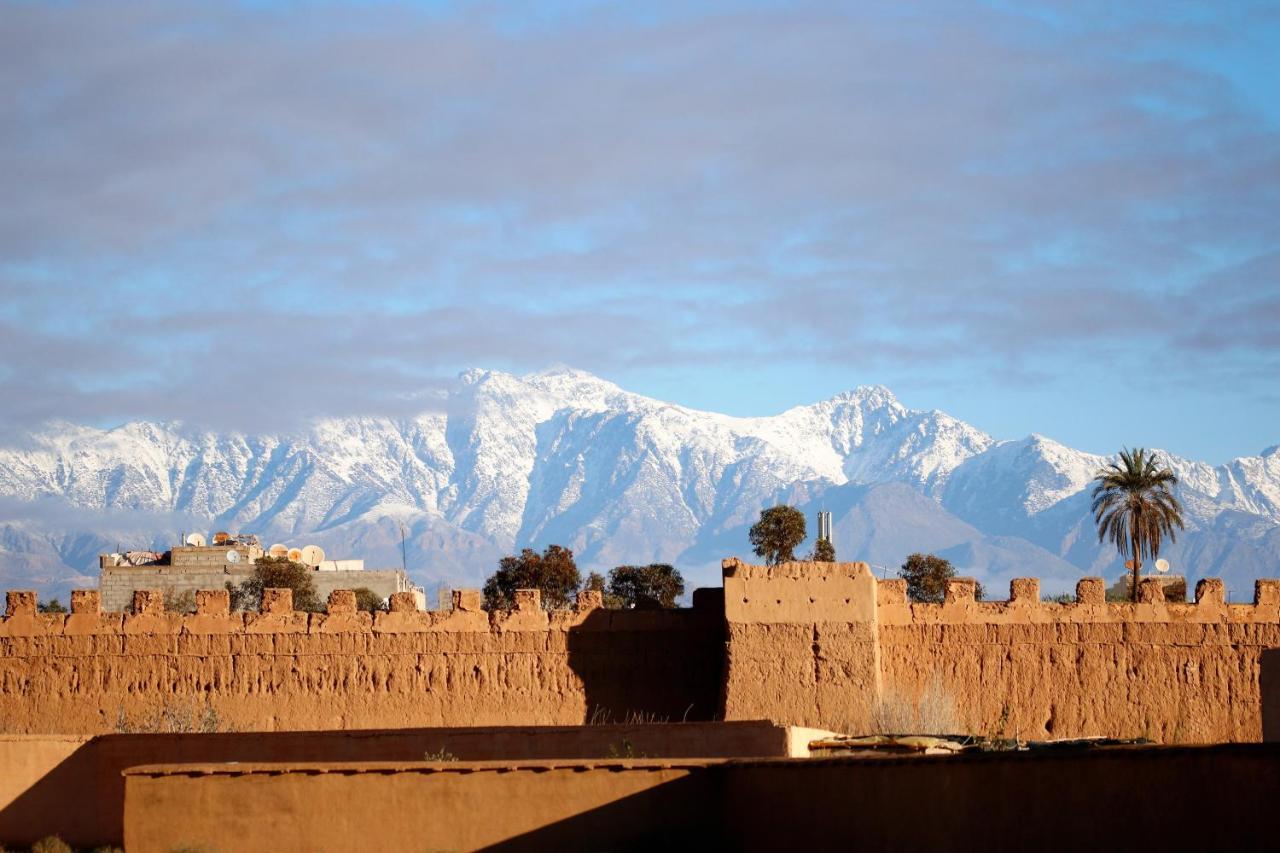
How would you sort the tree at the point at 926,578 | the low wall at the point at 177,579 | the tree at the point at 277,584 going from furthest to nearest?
the low wall at the point at 177,579 → the tree at the point at 277,584 → the tree at the point at 926,578

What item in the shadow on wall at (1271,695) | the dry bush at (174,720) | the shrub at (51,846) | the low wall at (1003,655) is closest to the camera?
the shadow on wall at (1271,695)

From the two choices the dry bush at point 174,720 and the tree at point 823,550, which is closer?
the dry bush at point 174,720

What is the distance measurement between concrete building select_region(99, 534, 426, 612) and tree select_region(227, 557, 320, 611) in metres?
8.31

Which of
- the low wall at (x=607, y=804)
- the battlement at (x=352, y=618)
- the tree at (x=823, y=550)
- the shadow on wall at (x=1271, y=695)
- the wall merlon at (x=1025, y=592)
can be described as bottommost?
the low wall at (x=607, y=804)

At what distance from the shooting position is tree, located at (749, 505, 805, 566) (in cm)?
6725

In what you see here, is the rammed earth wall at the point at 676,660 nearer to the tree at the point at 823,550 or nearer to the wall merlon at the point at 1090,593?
the wall merlon at the point at 1090,593

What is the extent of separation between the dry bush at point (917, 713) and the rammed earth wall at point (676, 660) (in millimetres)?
166

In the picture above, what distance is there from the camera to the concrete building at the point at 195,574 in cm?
10194

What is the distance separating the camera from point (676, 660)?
37.8 m

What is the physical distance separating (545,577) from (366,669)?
4235 centimetres

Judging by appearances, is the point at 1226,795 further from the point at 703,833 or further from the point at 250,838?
A: the point at 250,838

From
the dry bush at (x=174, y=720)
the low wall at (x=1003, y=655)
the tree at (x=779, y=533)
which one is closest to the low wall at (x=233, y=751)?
the low wall at (x=1003, y=655)

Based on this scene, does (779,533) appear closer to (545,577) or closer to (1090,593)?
(545,577)

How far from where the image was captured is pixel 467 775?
26297 millimetres
